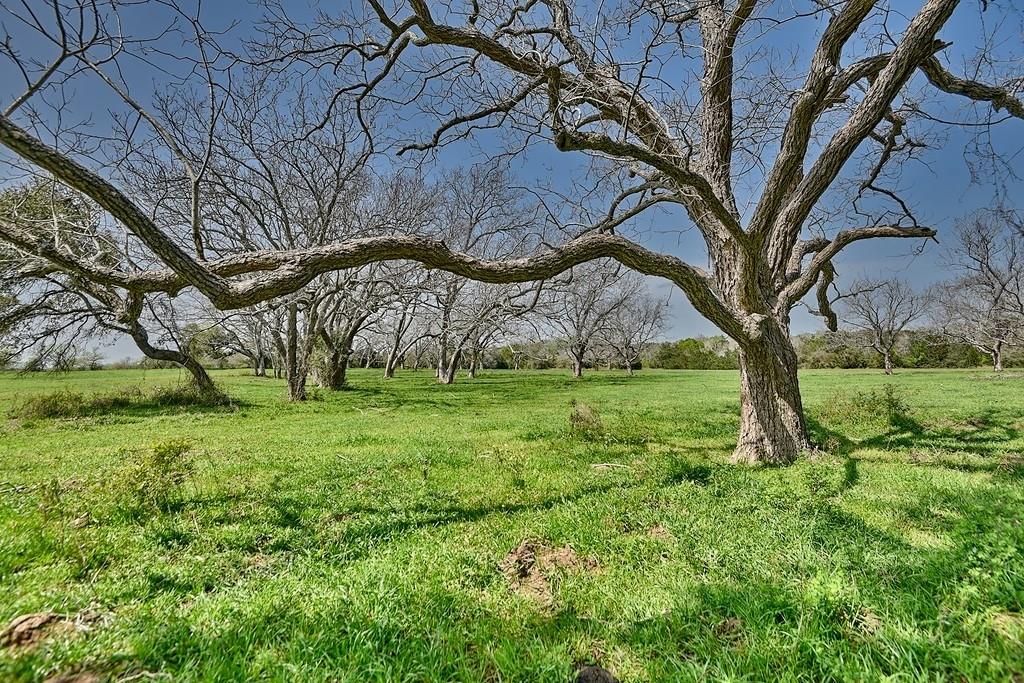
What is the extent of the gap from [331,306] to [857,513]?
59.2ft

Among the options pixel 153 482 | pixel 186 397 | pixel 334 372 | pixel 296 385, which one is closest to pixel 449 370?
pixel 334 372

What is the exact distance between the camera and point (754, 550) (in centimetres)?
322

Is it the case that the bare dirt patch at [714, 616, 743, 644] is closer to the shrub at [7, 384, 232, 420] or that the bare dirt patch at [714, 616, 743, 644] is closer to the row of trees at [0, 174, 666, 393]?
the row of trees at [0, 174, 666, 393]

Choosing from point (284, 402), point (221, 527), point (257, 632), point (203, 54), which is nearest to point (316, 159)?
point (284, 402)

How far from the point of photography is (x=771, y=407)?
6258 millimetres

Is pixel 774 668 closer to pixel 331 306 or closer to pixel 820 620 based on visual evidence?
pixel 820 620

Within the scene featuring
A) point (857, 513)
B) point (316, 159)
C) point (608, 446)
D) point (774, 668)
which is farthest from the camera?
point (316, 159)

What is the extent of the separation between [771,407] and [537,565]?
4789 millimetres

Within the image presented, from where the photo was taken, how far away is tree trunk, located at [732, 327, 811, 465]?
6125 mm

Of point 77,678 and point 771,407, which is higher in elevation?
point 771,407

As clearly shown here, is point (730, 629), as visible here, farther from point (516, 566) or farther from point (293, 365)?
point (293, 365)

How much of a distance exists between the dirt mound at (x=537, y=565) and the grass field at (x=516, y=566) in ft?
0.06

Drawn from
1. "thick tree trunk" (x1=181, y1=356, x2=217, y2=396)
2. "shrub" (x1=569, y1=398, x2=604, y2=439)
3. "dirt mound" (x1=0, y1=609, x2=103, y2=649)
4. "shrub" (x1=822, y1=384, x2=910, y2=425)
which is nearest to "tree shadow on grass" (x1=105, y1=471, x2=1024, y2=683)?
"dirt mound" (x1=0, y1=609, x2=103, y2=649)

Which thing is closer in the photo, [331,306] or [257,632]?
[257,632]
